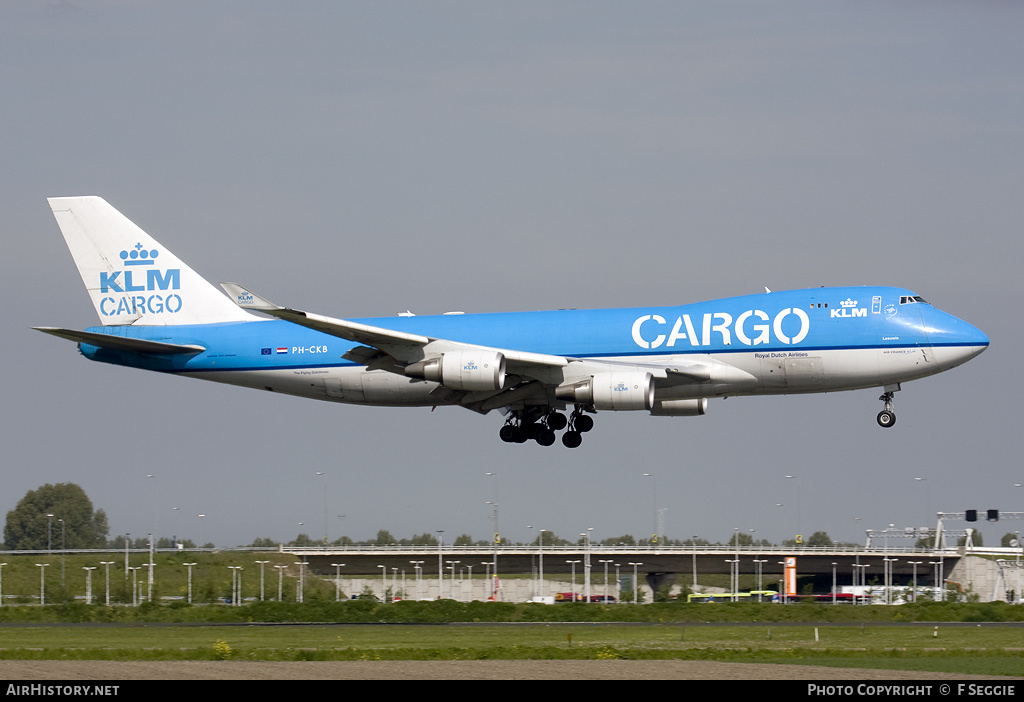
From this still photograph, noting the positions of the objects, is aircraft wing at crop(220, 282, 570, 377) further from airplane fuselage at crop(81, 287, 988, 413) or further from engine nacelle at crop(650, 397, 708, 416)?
engine nacelle at crop(650, 397, 708, 416)

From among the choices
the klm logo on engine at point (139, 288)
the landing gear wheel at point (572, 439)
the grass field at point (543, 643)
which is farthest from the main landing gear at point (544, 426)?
the klm logo on engine at point (139, 288)

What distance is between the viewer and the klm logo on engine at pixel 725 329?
157ft

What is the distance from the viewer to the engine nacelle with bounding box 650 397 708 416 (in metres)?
53.3

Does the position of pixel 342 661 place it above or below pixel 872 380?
below

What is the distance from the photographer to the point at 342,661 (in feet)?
122

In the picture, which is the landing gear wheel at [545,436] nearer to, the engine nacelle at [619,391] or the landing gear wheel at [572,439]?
the landing gear wheel at [572,439]

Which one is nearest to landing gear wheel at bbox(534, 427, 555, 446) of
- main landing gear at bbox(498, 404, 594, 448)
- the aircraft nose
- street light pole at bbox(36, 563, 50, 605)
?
main landing gear at bbox(498, 404, 594, 448)

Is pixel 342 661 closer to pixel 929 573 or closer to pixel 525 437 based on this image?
pixel 525 437

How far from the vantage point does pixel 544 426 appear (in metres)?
54.7

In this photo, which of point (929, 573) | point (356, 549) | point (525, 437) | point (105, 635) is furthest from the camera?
point (929, 573)

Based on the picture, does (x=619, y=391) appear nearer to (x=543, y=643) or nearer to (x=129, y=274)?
(x=543, y=643)

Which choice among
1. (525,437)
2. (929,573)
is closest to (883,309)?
(525,437)
